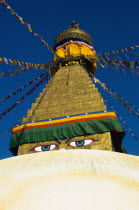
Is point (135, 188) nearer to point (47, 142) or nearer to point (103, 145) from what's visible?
point (103, 145)

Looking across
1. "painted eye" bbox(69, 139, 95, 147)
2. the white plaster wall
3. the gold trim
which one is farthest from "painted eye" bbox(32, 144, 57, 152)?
the gold trim

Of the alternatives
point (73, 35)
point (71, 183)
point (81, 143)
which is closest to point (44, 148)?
point (81, 143)

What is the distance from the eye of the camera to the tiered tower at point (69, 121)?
8398 millimetres

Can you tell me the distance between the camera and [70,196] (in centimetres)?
248

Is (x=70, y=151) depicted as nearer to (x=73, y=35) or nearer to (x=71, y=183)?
(x=71, y=183)

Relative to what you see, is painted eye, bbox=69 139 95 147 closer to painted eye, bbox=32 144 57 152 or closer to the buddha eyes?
the buddha eyes

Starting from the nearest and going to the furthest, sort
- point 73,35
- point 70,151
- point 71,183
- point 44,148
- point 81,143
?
point 71,183
point 70,151
point 81,143
point 44,148
point 73,35

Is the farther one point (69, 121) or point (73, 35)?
point (73, 35)

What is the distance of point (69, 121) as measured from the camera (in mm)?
8836

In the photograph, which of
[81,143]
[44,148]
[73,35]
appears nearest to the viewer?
[81,143]

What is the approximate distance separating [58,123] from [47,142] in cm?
81

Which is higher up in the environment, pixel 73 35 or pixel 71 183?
pixel 73 35

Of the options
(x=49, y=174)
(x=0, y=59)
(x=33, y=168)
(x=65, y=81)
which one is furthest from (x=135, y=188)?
(x=65, y=81)

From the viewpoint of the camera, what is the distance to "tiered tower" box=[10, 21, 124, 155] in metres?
8.40
